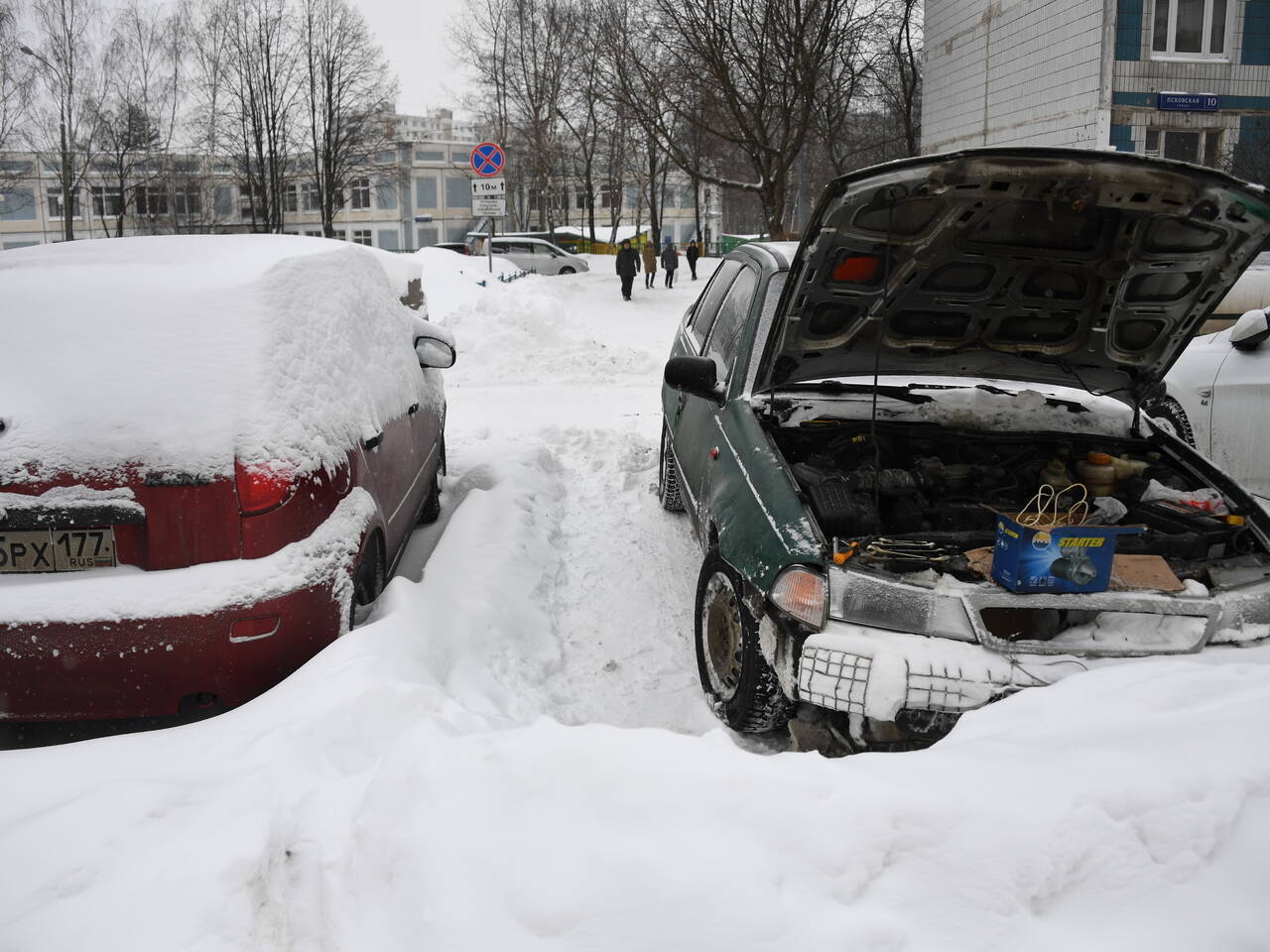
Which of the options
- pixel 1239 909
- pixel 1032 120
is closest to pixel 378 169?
pixel 1032 120

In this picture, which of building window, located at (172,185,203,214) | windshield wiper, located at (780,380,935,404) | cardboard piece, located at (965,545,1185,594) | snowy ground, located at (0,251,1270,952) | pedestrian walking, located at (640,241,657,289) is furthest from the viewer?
building window, located at (172,185,203,214)

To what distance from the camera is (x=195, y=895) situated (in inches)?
78.2

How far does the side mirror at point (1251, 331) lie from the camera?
217 inches

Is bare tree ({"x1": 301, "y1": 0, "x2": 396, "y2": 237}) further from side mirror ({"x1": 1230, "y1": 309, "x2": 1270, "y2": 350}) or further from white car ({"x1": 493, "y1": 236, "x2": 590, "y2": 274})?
side mirror ({"x1": 1230, "y1": 309, "x2": 1270, "y2": 350})

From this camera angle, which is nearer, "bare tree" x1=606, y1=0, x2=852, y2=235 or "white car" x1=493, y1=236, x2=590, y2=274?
"bare tree" x1=606, y1=0, x2=852, y2=235

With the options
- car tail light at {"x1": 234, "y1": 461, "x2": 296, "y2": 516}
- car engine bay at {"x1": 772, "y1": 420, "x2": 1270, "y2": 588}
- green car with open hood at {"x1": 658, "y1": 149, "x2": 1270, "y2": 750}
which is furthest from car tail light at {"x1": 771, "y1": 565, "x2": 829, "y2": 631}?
car tail light at {"x1": 234, "y1": 461, "x2": 296, "y2": 516}

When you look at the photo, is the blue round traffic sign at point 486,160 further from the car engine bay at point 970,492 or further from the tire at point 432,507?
the car engine bay at point 970,492

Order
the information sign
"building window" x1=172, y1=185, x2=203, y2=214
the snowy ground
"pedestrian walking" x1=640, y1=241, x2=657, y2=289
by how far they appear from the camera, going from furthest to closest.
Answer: "building window" x1=172, y1=185, x2=203, y2=214 < "pedestrian walking" x1=640, y1=241, x2=657, y2=289 < the information sign < the snowy ground

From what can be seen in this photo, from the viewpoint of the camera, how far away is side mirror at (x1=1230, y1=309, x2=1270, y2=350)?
18.1 feet

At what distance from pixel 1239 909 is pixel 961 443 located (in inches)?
101

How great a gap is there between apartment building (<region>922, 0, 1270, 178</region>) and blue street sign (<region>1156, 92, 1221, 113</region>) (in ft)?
0.06

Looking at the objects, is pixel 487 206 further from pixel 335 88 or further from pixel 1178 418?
pixel 335 88

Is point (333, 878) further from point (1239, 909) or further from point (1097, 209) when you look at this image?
point (1097, 209)

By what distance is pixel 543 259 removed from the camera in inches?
1220
